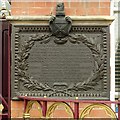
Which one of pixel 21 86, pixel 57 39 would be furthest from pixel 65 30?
pixel 21 86

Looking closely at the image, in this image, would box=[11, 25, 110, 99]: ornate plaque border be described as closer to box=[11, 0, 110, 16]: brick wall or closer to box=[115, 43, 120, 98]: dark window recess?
box=[11, 0, 110, 16]: brick wall

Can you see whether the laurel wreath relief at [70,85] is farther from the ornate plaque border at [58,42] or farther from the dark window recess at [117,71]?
the dark window recess at [117,71]

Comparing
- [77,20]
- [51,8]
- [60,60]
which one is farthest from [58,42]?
[51,8]

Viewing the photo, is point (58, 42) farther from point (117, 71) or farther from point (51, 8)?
point (117, 71)

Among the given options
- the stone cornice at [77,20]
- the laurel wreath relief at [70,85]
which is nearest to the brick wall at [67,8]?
the stone cornice at [77,20]

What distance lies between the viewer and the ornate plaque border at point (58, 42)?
4.69 m

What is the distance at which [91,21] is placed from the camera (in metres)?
4.71

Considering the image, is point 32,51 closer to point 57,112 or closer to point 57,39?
point 57,39

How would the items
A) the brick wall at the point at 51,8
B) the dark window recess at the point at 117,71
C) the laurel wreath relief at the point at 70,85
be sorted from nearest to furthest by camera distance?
the laurel wreath relief at the point at 70,85
the brick wall at the point at 51,8
the dark window recess at the point at 117,71

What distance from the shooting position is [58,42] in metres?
4.73

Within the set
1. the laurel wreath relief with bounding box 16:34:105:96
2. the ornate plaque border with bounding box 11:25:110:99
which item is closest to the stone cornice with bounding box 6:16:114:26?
the ornate plaque border with bounding box 11:25:110:99

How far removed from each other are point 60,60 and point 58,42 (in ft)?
0.75

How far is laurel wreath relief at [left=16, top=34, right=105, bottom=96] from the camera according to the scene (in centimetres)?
469

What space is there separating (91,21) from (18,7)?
0.97m
